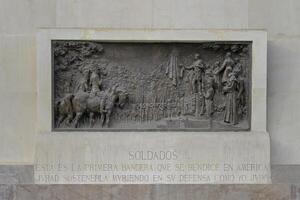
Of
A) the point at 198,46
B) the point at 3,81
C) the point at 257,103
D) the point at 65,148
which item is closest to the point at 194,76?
the point at 198,46

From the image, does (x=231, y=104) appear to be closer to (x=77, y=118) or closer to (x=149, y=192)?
(x=149, y=192)

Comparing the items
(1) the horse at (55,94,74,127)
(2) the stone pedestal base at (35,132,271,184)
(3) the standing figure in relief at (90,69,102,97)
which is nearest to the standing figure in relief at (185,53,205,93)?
(2) the stone pedestal base at (35,132,271,184)

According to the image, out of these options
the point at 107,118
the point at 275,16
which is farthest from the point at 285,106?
the point at 107,118

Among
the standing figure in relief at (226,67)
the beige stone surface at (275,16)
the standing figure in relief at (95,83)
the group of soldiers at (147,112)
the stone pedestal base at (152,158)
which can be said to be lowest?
the stone pedestal base at (152,158)

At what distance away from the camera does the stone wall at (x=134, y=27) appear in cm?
1155

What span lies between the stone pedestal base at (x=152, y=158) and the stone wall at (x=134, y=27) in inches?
23.9

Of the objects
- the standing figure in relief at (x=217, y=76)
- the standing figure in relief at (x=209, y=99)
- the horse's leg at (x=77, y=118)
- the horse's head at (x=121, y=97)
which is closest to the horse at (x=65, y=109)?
the horse's leg at (x=77, y=118)

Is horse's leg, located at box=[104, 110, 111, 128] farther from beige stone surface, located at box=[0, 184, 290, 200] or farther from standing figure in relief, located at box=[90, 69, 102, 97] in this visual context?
beige stone surface, located at box=[0, 184, 290, 200]

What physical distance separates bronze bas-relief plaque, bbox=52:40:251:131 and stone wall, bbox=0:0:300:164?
0.48 meters

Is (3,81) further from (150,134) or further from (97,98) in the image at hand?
(150,134)

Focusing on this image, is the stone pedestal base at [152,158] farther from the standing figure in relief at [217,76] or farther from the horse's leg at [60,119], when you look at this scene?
the standing figure in relief at [217,76]

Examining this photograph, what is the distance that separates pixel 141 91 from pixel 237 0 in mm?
2611

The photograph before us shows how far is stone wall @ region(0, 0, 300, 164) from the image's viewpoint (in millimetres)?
11547

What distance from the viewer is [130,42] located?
11445mm
